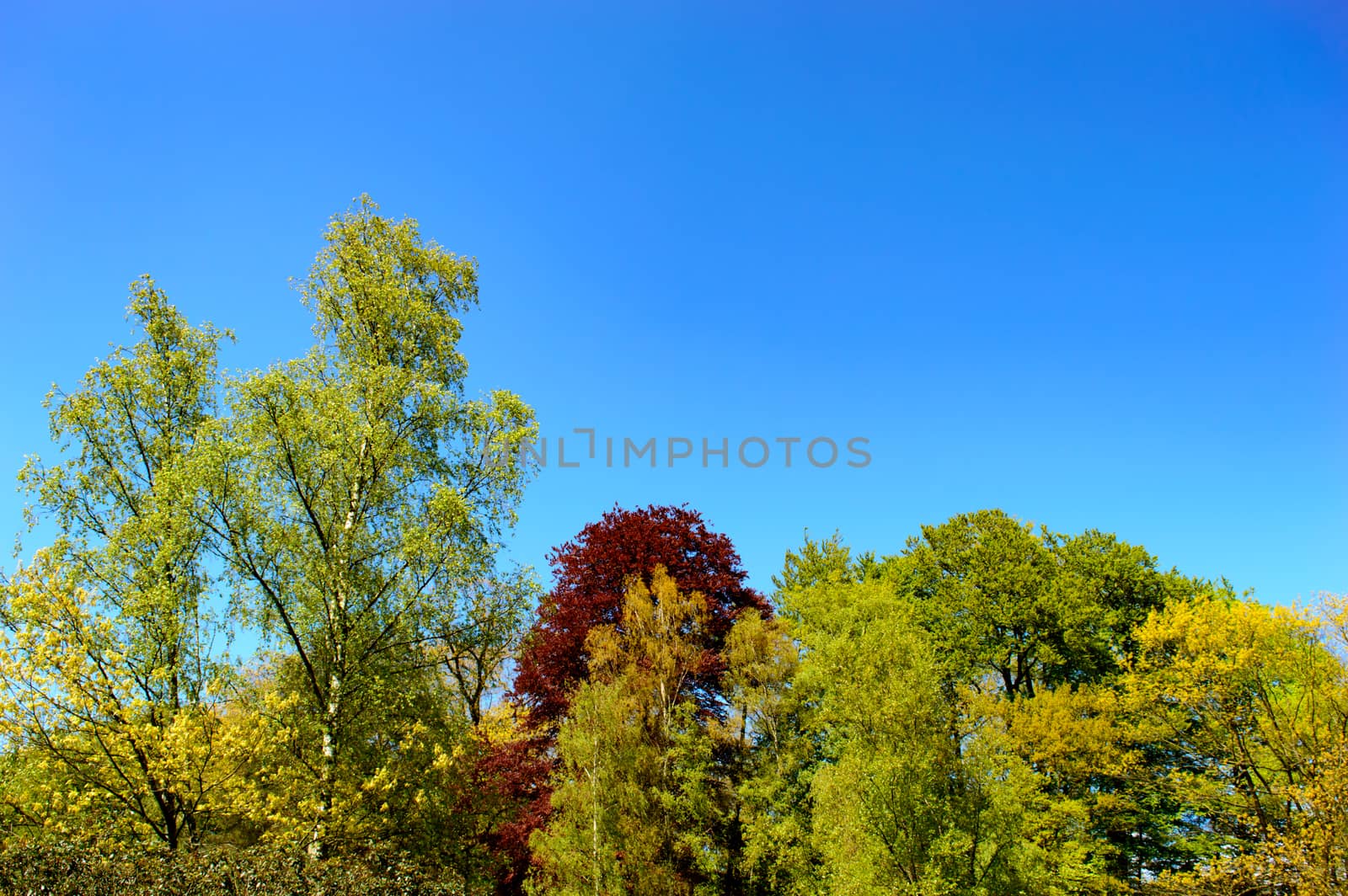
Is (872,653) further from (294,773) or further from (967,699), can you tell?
(294,773)

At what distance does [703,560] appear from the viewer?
929 inches

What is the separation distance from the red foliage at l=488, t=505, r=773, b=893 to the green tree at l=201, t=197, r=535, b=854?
4767mm

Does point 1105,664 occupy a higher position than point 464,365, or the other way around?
point 464,365

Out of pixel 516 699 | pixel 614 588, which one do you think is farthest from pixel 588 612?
pixel 516 699

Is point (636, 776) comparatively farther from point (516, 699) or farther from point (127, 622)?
point (127, 622)

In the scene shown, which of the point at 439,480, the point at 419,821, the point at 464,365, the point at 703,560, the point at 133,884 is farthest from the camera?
the point at 703,560

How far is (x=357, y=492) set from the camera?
48.0 ft

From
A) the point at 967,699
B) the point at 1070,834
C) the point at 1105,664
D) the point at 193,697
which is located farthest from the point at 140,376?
the point at 1105,664

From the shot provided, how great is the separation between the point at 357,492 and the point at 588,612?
9092mm

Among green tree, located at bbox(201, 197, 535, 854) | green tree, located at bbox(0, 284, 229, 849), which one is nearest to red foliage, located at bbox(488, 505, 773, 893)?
green tree, located at bbox(201, 197, 535, 854)

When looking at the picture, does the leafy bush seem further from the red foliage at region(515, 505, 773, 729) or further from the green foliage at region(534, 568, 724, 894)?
the red foliage at region(515, 505, 773, 729)

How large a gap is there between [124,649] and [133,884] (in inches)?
174

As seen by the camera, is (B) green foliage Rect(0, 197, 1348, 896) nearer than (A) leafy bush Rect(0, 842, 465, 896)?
No

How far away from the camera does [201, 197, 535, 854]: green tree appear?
12.6 metres
